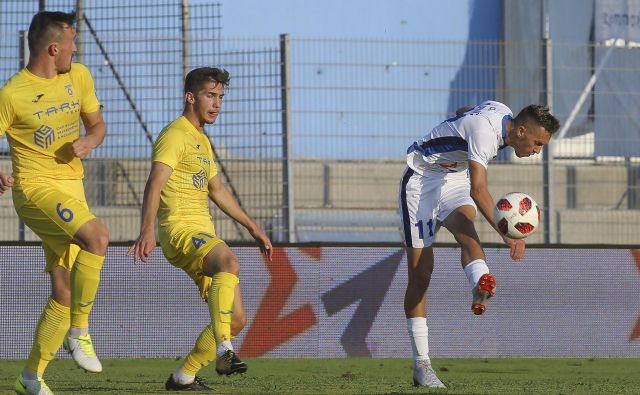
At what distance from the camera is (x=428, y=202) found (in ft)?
28.4

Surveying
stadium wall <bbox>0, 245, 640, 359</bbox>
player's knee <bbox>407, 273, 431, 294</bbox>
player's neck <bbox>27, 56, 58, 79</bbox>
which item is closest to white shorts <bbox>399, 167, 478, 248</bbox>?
player's knee <bbox>407, 273, 431, 294</bbox>

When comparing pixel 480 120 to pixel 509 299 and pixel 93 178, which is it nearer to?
pixel 509 299

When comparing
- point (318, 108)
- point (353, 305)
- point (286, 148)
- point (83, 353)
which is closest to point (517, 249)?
point (83, 353)

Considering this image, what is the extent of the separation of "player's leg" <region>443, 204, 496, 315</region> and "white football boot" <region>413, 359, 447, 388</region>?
61 cm

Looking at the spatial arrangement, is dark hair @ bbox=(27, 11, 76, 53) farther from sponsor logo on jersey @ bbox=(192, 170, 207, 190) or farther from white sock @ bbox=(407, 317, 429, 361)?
white sock @ bbox=(407, 317, 429, 361)

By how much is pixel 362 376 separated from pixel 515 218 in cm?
189

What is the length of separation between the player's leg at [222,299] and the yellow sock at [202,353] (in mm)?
171

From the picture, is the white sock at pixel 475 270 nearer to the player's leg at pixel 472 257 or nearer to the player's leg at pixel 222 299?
the player's leg at pixel 472 257

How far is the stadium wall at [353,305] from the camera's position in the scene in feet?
36.7

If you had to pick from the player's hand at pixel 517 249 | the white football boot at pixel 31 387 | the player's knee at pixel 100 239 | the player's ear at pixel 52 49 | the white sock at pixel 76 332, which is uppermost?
the player's ear at pixel 52 49

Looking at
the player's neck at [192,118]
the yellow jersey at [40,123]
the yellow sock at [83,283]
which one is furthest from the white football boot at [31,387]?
the player's neck at [192,118]

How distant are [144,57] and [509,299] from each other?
417 centimetres

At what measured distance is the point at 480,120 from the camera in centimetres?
835

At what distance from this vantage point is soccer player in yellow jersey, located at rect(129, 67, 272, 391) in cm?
761
